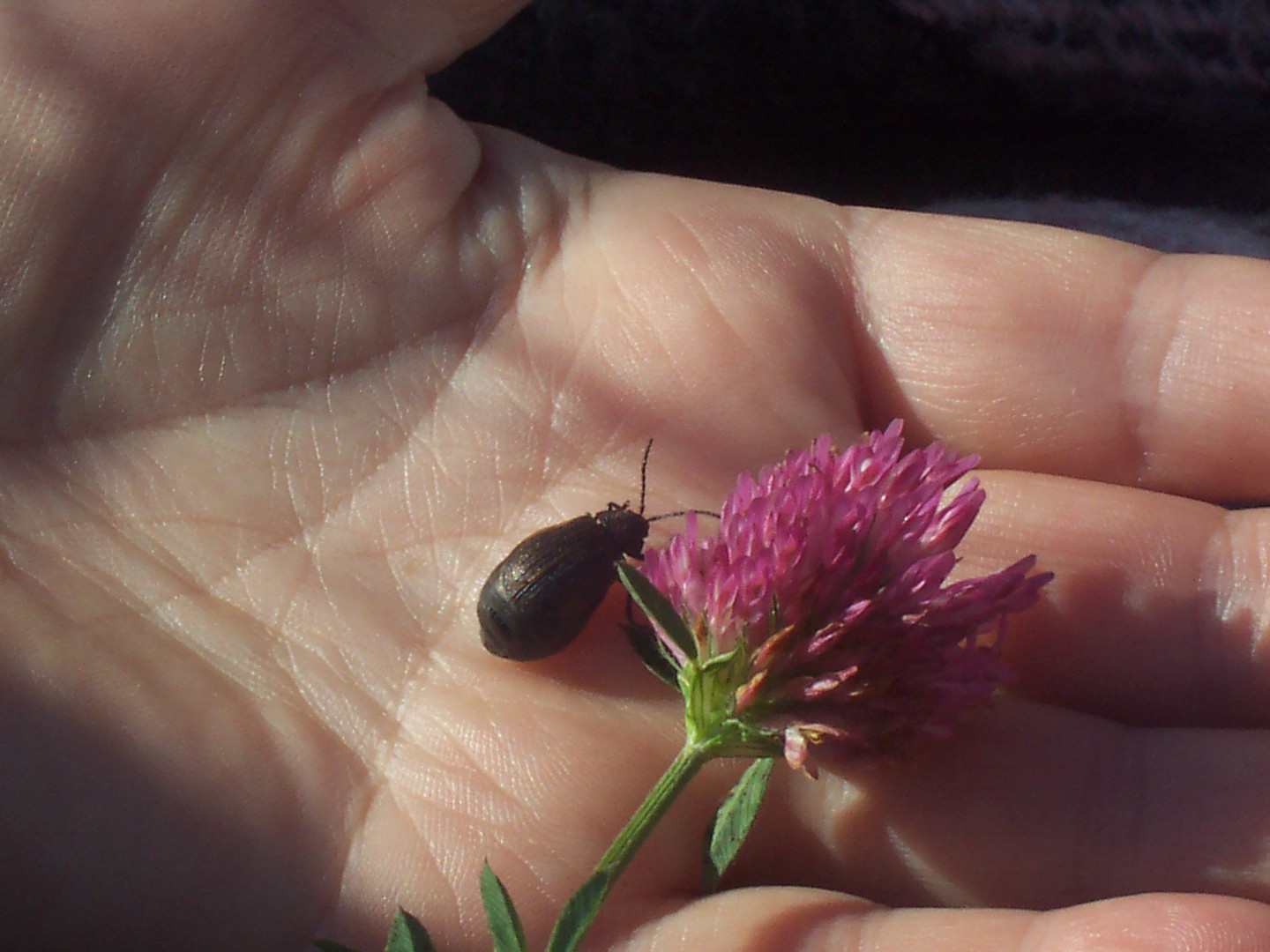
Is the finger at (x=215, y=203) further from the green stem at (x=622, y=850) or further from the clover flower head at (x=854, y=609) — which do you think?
the green stem at (x=622, y=850)

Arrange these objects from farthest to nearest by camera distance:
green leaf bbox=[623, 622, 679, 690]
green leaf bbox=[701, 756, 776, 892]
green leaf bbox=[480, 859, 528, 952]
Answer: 1. green leaf bbox=[623, 622, 679, 690]
2. green leaf bbox=[701, 756, 776, 892]
3. green leaf bbox=[480, 859, 528, 952]

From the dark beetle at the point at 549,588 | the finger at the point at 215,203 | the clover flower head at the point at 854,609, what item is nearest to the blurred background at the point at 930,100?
the finger at the point at 215,203

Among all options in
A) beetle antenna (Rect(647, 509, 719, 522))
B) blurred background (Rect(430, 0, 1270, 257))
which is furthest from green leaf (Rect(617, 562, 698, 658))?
blurred background (Rect(430, 0, 1270, 257))

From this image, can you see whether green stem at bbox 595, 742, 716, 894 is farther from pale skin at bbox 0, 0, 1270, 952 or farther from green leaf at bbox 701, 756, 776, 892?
pale skin at bbox 0, 0, 1270, 952

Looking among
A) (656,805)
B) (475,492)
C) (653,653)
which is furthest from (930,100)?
(656,805)

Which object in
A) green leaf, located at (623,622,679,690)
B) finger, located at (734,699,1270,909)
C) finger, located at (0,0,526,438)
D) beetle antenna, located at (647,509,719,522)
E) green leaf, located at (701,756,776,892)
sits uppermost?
finger, located at (0,0,526,438)

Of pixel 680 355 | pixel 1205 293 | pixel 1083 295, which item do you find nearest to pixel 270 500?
pixel 680 355
